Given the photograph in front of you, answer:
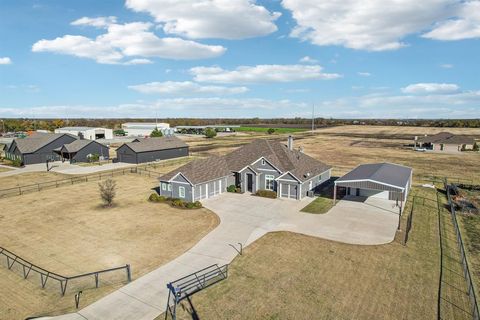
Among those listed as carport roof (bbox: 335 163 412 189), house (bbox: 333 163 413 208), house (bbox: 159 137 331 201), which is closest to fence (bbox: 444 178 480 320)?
→ house (bbox: 333 163 413 208)

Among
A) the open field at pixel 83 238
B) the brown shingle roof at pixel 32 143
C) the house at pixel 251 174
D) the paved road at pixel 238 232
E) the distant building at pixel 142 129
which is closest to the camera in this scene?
the paved road at pixel 238 232

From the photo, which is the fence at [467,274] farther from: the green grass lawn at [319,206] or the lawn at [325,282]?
the green grass lawn at [319,206]

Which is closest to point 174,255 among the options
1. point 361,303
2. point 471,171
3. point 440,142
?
point 361,303

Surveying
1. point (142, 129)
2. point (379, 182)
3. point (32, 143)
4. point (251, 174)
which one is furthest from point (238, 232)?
point (142, 129)

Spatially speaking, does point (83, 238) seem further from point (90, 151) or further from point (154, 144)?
point (90, 151)

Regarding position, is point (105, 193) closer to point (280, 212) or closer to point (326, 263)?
point (280, 212)

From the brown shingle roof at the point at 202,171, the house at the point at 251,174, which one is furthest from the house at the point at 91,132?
the house at the point at 251,174

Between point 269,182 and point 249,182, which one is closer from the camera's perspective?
point 269,182
